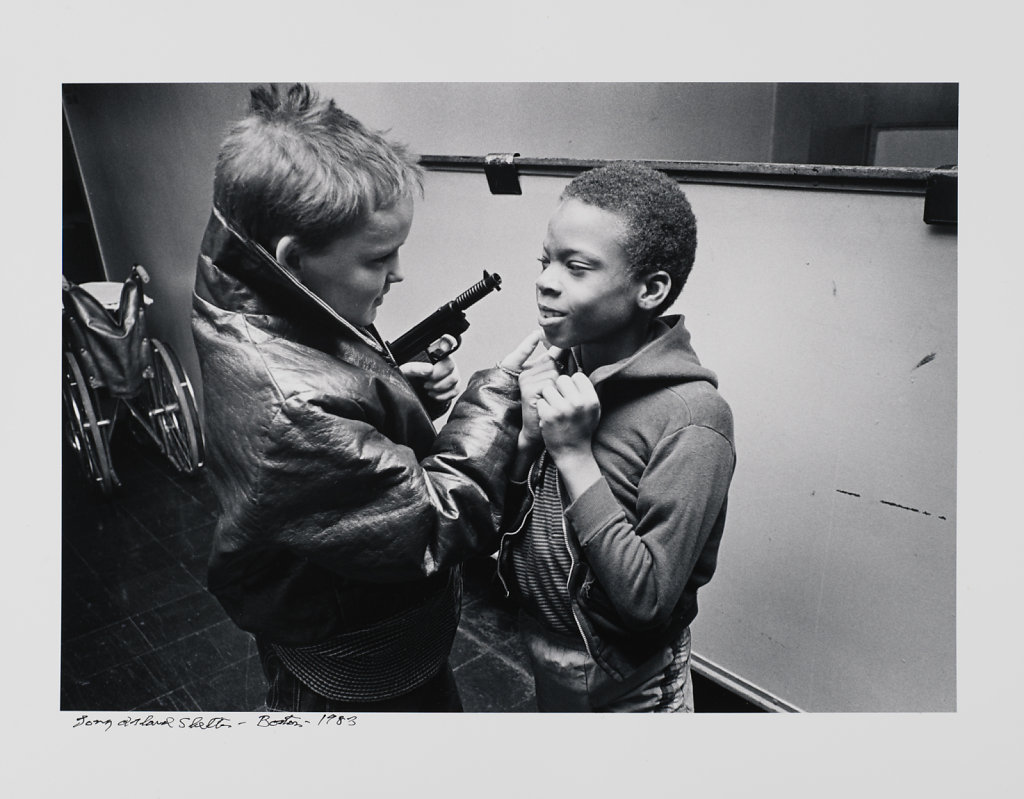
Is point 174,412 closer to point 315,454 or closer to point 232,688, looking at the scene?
point 232,688

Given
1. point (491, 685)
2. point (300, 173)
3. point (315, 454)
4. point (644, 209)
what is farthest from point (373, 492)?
point (491, 685)

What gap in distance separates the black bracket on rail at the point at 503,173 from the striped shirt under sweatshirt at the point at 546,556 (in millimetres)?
939

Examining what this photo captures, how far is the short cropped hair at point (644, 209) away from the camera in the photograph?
0.98 meters

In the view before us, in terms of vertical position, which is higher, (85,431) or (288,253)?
(288,253)

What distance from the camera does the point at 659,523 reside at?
3.11 ft

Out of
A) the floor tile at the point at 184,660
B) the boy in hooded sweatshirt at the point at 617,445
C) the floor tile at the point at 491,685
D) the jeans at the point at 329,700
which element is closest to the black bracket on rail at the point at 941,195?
the boy in hooded sweatshirt at the point at 617,445

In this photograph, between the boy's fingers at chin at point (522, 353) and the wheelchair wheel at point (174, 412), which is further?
the wheelchair wheel at point (174, 412)

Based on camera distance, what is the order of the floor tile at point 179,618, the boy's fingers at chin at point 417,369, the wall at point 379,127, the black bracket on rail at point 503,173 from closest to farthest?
the boy's fingers at chin at point 417,369 < the wall at point 379,127 < the black bracket on rail at point 503,173 < the floor tile at point 179,618

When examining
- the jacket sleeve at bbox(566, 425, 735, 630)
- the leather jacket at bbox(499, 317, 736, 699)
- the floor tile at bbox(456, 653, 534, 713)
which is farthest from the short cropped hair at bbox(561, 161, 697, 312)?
the floor tile at bbox(456, 653, 534, 713)

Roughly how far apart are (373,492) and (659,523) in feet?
1.15

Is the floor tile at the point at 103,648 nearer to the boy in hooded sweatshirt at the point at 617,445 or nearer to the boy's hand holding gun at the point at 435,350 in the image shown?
the boy's hand holding gun at the point at 435,350
